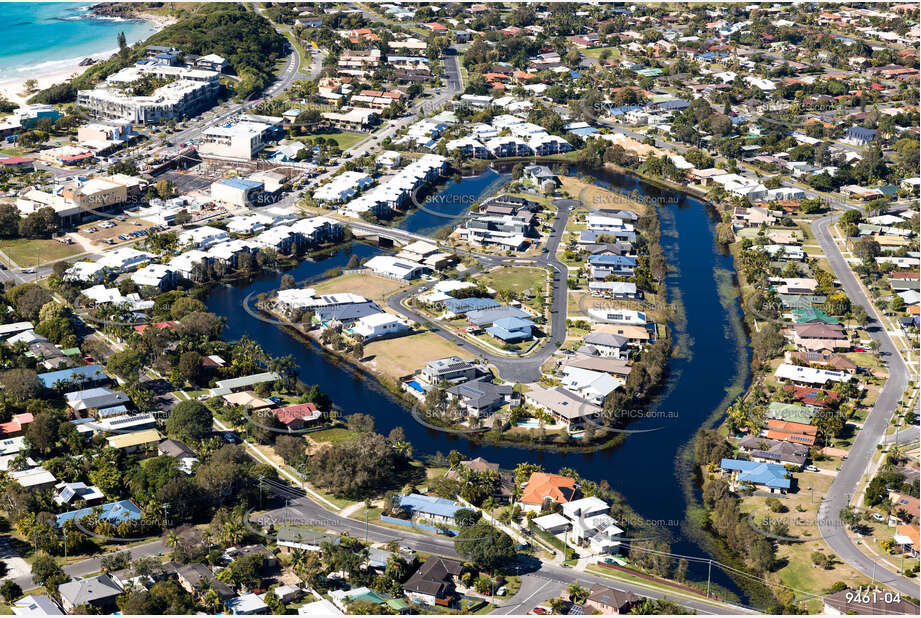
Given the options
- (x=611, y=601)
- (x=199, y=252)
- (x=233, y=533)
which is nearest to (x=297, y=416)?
(x=233, y=533)

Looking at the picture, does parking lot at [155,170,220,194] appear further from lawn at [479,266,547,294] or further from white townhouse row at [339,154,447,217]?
lawn at [479,266,547,294]

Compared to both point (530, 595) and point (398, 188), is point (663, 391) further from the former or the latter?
point (398, 188)

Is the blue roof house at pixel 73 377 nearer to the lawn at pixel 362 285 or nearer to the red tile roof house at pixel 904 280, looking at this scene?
the lawn at pixel 362 285

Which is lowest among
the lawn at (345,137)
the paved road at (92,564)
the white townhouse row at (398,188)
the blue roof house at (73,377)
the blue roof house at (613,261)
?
the paved road at (92,564)

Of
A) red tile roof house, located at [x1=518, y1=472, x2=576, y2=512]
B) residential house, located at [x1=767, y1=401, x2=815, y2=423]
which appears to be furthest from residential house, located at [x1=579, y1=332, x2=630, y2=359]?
red tile roof house, located at [x1=518, y1=472, x2=576, y2=512]

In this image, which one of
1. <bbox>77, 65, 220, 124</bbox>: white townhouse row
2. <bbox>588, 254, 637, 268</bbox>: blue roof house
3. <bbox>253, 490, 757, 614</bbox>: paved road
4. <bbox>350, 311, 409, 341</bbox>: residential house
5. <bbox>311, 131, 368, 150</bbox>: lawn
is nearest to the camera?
<bbox>253, 490, 757, 614</bbox>: paved road

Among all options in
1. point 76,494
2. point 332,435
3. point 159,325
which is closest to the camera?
point 76,494

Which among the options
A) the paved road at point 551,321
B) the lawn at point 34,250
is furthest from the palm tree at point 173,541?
the lawn at point 34,250
